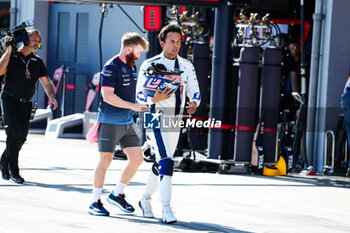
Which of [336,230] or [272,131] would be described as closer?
[336,230]

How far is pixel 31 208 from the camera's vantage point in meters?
7.61

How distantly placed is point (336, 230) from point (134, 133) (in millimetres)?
2174

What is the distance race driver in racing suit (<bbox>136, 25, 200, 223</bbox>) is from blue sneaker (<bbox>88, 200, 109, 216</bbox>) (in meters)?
0.39

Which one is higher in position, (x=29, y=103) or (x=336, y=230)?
(x=29, y=103)

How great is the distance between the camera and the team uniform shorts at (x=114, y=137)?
748cm

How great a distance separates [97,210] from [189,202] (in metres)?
1.61

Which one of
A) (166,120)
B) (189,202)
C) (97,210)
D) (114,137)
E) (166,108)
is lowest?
(189,202)

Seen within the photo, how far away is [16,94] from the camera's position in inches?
375

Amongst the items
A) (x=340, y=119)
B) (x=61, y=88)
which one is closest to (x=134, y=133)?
(x=340, y=119)

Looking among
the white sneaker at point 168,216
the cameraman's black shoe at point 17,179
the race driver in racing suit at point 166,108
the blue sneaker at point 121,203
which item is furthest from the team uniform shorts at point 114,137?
the cameraman's black shoe at point 17,179

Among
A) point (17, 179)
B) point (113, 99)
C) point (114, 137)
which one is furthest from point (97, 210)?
point (17, 179)

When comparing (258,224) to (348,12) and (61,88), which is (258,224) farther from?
(61,88)

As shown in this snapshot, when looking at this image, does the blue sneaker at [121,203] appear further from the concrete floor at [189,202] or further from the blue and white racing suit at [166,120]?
the blue and white racing suit at [166,120]

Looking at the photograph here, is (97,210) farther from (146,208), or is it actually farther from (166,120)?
(166,120)
